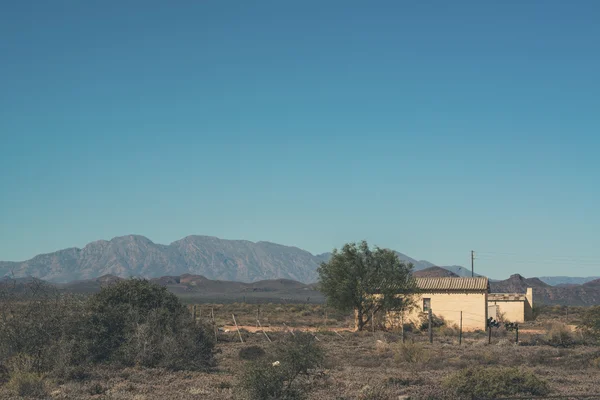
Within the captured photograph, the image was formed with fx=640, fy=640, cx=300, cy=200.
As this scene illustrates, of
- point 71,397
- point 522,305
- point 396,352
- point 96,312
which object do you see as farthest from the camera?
point 522,305

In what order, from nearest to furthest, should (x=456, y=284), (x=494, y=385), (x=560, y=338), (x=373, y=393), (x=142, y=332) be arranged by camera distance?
(x=373, y=393), (x=494, y=385), (x=142, y=332), (x=560, y=338), (x=456, y=284)

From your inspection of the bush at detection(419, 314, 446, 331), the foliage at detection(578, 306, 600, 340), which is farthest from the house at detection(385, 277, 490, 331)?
the foliage at detection(578, 306, 600, 340)

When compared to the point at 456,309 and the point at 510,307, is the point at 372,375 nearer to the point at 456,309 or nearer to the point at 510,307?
the point at 456,309

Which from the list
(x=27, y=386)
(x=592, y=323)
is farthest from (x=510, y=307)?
(x=27, y=386)

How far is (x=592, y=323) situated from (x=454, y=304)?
16.5m

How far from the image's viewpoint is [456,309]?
167ft

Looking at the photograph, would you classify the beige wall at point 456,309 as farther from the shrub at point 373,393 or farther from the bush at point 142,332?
the shrub at point 373,393

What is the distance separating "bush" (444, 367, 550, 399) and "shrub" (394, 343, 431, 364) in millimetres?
7764

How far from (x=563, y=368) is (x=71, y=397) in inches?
746

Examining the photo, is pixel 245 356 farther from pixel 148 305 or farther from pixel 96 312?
pixel 96 312

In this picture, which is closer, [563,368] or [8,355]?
[8,355]

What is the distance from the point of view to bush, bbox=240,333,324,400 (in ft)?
55.3

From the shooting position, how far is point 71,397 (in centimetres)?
1803

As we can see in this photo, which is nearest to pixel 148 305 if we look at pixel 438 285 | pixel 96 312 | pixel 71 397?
pixel 96 312
